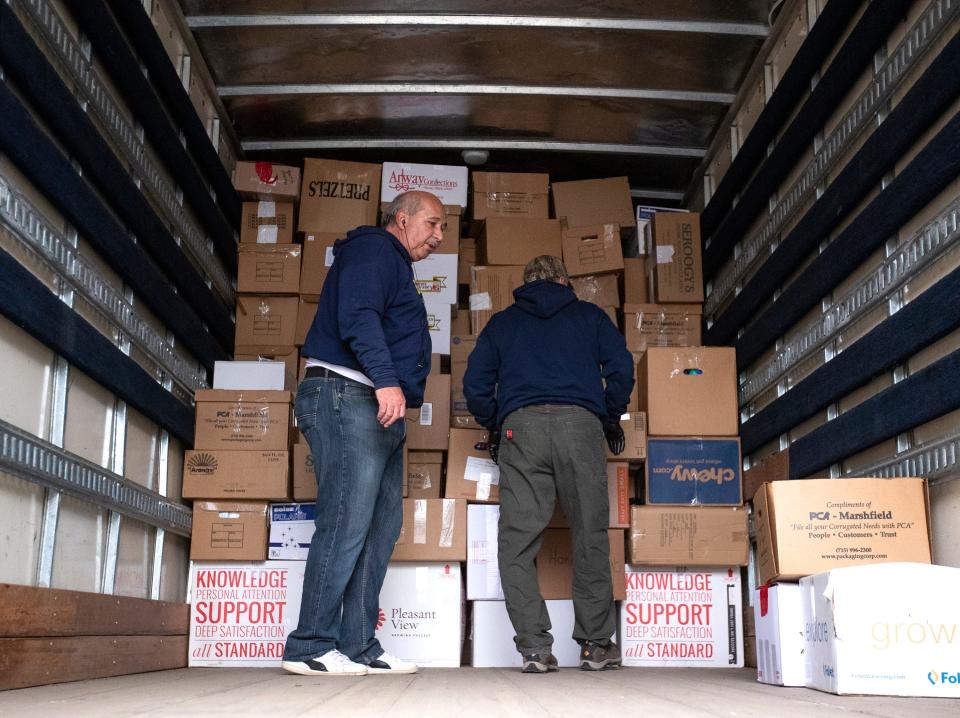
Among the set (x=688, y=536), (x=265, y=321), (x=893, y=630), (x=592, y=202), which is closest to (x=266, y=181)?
(x=265, y=321)

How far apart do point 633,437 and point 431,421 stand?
2.76ft

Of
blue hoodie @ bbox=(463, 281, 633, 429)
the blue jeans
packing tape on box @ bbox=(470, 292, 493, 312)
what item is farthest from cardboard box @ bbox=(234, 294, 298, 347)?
the blue jeans

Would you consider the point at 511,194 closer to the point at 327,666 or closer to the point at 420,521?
the point at 420,521

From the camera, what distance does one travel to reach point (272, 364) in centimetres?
459

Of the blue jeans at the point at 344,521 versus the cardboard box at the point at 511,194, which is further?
the cardboard box at the point at 511,194

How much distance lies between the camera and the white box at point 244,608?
4.28 m

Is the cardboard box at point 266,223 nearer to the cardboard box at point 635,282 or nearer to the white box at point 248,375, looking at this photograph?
the white box at point 248,375

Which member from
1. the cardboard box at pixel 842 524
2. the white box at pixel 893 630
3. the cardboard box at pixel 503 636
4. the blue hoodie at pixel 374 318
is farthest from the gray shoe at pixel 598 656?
the white box at pixel 893 630

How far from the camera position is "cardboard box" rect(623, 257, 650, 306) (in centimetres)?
523

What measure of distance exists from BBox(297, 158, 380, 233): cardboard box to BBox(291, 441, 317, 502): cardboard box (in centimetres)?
117

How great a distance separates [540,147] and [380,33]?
1.20 m

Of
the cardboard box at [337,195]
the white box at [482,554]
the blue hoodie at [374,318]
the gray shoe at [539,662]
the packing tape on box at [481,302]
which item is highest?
the cardboard box at [337,195]

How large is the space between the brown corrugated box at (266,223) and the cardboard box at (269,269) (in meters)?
0.09

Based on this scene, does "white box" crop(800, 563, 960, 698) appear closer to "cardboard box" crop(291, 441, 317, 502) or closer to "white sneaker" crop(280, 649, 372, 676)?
"white sneaker" crop(280, 649, 372, 676)
